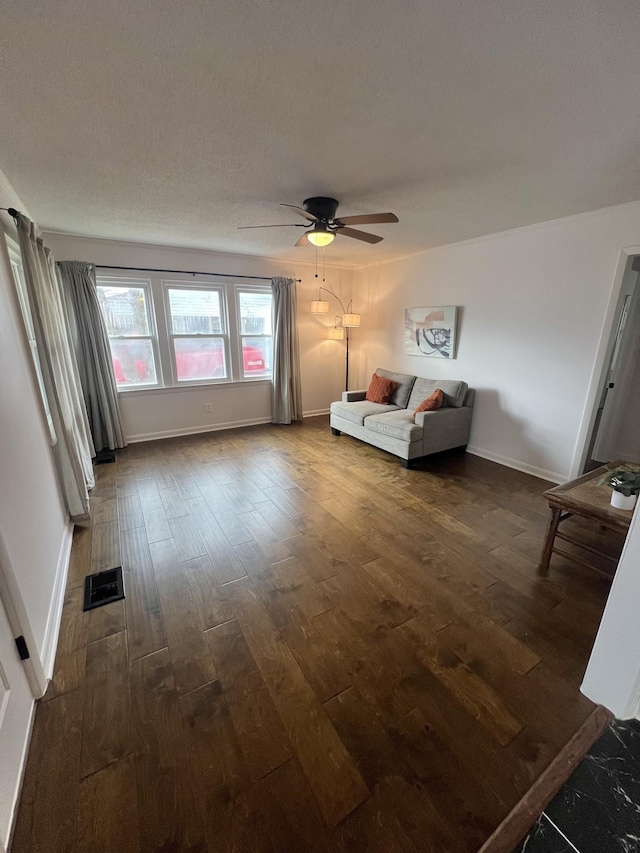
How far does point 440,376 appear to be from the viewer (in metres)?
4.52

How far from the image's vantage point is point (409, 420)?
152 inches

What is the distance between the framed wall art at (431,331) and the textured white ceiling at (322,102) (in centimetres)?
160

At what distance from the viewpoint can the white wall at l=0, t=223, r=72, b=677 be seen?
142cm

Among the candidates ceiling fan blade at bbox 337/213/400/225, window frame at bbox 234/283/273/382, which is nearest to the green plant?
ceiling fan blade at bbox 337/213/400/225

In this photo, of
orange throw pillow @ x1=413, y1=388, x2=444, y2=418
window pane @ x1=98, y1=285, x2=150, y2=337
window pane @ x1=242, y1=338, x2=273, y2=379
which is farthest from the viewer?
window pane @ x1=242, y1=338, x2=273, y2=379

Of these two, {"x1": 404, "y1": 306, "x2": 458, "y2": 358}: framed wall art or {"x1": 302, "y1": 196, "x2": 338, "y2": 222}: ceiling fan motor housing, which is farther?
{"x1": 404, "y1": 306, "x2": 458, "y2": 358}: framed wall art

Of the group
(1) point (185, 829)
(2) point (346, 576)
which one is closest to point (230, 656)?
(1) point (185, 829)

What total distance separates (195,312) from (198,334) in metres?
0.29

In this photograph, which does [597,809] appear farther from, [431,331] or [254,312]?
[254,312]

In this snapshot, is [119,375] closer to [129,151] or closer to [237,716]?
[129,151]

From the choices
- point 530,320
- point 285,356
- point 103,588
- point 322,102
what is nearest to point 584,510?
point 530,320

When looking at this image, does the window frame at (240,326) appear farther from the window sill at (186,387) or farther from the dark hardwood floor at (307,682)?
the dark hardwood floor at (307,682)

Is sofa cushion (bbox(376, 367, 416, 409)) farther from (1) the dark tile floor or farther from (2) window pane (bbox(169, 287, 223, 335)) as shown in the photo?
(1) the dark tile floor

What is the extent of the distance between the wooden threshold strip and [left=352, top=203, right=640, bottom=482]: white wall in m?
2.79
